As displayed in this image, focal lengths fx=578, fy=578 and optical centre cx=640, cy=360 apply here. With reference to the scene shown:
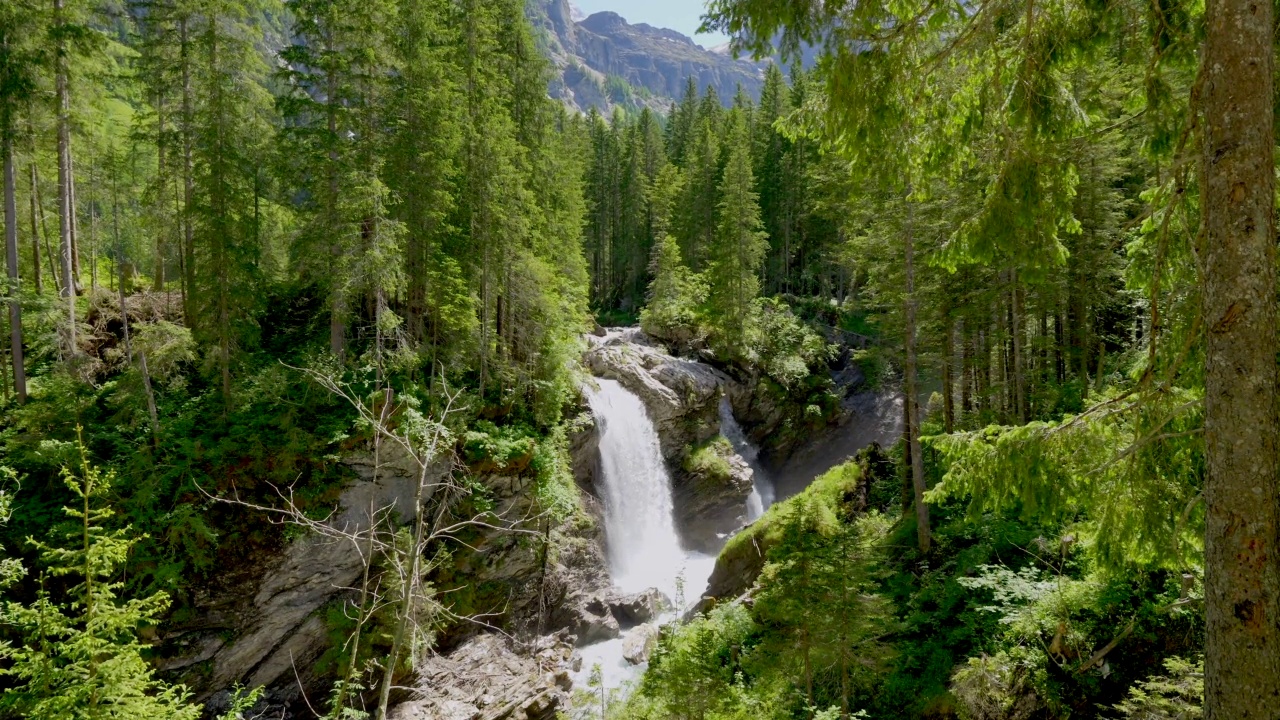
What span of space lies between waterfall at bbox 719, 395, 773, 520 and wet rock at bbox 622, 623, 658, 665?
34.5 feet

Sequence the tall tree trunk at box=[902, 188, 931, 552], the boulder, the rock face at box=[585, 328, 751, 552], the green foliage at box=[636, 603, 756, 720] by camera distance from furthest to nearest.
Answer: the rock face at box=[585, 328, 751, 552] → the boulder → the tall tree trunk at box=[902, 188, 931, 552] → the green foliage at box=[636, 603, 756, 720]

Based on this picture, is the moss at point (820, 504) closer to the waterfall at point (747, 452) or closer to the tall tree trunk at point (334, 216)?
the waterfall at point (747, 452)

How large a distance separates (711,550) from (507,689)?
11.2 m

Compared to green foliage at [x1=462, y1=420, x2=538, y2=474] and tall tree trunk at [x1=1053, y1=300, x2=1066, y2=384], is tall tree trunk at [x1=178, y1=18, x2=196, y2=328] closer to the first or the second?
green foliage at [x1=462, y1=420, x2=538, y2=474]

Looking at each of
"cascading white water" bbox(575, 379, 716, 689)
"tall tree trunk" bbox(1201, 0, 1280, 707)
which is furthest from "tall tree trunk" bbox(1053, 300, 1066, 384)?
"tall tree trunk" bbox(1201, 0, 1280, 707)

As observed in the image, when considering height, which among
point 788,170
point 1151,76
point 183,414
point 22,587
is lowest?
point 22,587

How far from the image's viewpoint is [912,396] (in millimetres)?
14414

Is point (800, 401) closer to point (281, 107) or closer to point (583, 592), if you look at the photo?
point (583, 592)

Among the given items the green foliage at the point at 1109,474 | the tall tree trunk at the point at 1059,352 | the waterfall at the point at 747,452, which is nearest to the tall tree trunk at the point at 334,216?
the green foliage at the point at 1109,474

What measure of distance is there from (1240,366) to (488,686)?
590 inches

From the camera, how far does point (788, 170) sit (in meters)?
37.8

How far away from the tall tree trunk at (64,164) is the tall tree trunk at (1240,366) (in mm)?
18927

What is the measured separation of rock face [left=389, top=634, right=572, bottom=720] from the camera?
42.8 ft

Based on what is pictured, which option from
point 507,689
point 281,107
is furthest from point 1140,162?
point 281,107
